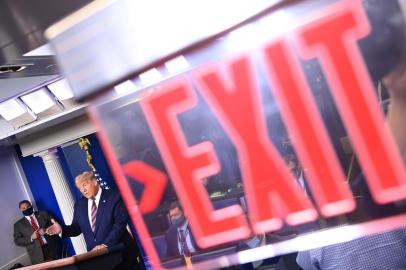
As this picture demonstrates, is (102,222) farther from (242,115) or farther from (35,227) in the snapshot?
(35,227)

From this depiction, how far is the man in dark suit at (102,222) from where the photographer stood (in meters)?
3.23

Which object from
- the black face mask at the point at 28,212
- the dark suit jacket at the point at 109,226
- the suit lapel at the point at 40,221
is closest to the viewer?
the dark suit jacket at the point at 109,226

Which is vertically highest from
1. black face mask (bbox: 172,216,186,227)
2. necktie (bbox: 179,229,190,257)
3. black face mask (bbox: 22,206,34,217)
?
black face mask (bbox: 22,206,34,217)

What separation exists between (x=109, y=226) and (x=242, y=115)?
2563 millimetres

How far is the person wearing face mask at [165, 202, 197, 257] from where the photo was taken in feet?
3.61

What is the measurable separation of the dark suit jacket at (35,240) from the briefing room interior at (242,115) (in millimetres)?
5540

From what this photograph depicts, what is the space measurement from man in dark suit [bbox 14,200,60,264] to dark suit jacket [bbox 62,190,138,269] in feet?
10.5

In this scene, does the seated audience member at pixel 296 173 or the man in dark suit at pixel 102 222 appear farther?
the man in dark suit at pixel 102 222

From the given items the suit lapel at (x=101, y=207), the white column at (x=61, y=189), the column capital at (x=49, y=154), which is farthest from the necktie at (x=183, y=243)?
the white column at (x=61, y=189)

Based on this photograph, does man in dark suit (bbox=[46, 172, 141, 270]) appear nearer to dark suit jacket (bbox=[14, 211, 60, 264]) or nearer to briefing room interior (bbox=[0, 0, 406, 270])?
briefing room interior (bbox=[0, 0, 406, 270])

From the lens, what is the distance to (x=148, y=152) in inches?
44.8

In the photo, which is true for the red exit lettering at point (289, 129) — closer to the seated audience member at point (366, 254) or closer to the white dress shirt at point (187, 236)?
the white dress shirt at point (187, 236)

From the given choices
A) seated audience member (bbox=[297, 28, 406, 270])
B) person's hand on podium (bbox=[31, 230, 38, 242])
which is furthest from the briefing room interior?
person's hand on podium (bbox=[31, 230, 38, 242])

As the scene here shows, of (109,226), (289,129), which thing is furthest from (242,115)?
(109,226)
